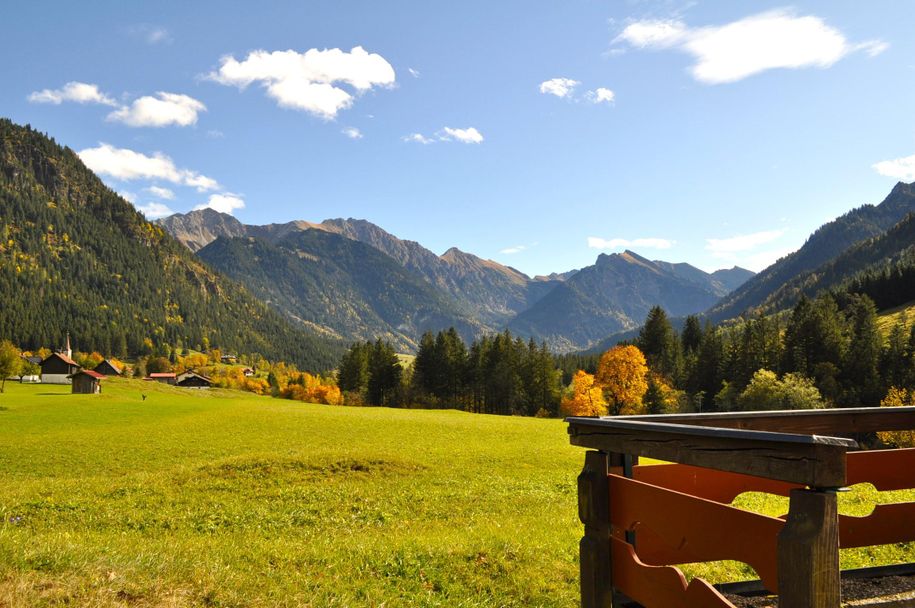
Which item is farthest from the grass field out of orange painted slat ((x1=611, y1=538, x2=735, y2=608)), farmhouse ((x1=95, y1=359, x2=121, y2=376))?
farmhouse ((x1=95, y1=359, x2=121, y2=376))

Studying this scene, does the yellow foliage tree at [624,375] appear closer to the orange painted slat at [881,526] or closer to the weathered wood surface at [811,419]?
the weathered wood surface at [811,419]

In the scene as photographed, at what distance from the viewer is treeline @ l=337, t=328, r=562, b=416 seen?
3979 inches

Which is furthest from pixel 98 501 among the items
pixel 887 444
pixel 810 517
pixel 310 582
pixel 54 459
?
pixel 887 444

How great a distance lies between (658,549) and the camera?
4.59 meters

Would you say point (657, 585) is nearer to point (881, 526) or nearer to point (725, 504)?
point (725, 504)

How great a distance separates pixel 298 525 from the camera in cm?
1454

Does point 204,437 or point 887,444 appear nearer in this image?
point 204,437

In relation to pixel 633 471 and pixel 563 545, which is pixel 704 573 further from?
pixel 633 471

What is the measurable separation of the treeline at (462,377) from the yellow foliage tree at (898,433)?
5013 cm

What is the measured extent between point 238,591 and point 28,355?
246780 mm

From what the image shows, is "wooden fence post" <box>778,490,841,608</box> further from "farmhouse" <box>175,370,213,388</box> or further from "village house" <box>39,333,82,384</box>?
"farmhouse" <box>175,370,213,388</box>

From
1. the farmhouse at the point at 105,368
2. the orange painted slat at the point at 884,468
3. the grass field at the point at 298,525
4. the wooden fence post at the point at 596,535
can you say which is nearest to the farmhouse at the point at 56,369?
the farmhouse at the point at 105,368

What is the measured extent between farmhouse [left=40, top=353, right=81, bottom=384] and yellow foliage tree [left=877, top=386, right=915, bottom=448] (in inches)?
6456

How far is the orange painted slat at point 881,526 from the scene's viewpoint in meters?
4.60
